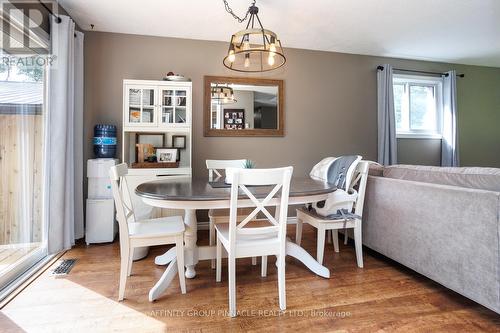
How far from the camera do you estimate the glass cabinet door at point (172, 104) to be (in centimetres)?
281

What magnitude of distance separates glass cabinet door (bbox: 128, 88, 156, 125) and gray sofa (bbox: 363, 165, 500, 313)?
239cm

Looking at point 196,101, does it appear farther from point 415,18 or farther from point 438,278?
point 438,278

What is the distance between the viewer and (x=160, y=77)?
10.2ft

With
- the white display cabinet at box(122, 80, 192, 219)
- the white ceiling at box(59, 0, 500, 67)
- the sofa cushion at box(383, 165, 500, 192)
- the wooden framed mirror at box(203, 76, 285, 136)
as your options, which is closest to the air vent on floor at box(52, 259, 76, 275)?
the white display cabinet at box(122, 80, 192, 219)

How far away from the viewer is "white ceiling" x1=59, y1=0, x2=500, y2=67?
246cm

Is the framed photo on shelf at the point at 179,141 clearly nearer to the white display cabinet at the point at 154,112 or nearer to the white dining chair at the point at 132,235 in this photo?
the white display cabinet at the point at 154,112

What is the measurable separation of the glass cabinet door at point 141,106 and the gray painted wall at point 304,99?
39 cm

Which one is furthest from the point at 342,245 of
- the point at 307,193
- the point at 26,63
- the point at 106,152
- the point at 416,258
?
the point at 26,63

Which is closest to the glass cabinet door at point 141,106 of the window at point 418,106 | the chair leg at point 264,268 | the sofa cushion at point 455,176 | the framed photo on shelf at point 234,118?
the framed photo on shelf at point 234,118

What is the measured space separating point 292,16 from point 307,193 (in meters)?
2.06

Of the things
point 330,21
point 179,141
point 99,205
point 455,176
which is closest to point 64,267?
point 99,205

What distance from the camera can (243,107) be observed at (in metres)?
3.34

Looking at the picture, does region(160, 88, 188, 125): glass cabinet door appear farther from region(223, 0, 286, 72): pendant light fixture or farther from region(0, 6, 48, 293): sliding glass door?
region(0, 6, 48, 293): sliding glass door

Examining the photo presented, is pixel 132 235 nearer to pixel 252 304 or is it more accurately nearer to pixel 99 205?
pixel 252 304
